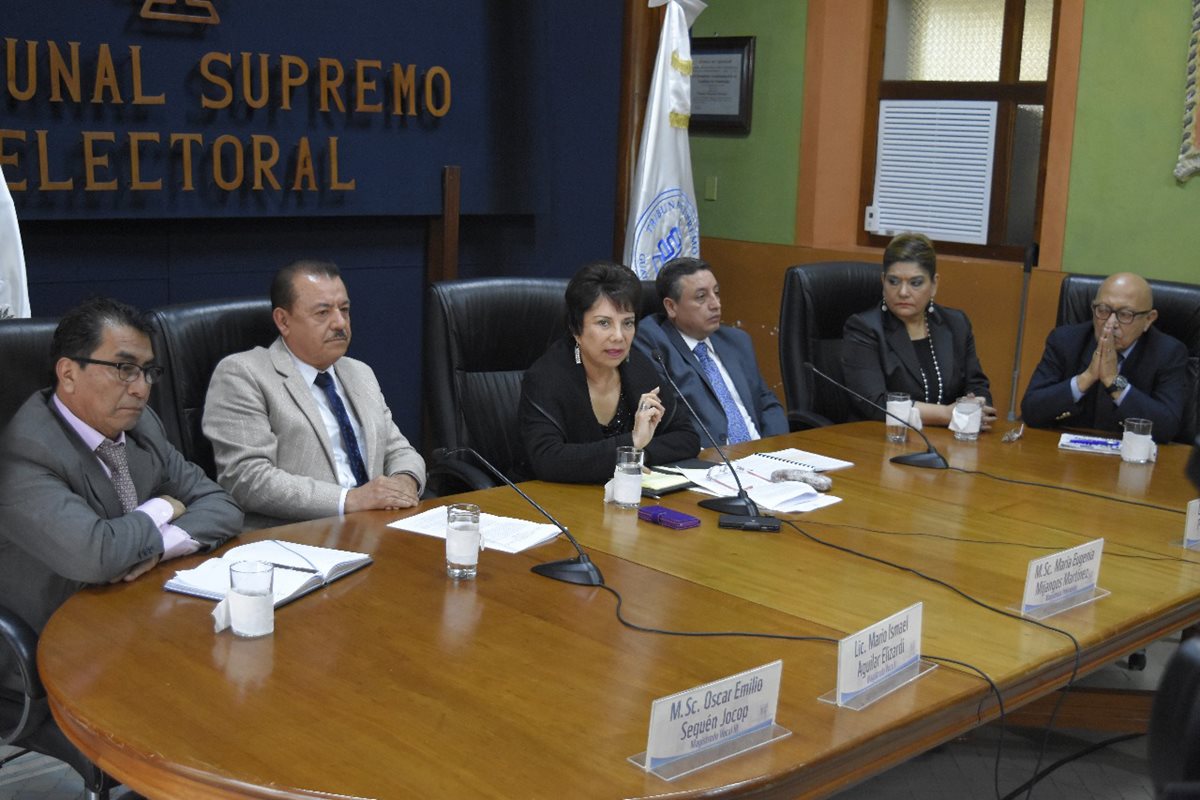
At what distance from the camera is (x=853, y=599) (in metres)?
2.22

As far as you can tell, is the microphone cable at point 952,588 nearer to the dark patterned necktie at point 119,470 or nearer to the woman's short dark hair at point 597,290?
the woman's short dark hair at point 597,290

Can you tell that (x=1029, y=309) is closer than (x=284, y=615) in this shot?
No

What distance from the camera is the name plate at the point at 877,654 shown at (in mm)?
1753

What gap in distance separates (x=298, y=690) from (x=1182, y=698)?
1.07 meters

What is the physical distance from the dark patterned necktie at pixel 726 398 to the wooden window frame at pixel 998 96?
6.69 ft

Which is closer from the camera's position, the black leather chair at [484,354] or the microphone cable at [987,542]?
the microphone cable at [987,542]

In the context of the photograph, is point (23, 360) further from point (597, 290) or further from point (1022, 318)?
point (1022, 318)

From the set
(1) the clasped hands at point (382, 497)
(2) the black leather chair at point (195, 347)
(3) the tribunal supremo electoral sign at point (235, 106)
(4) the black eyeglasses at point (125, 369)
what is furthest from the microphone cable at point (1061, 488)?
(3) the tribunal supremo electoral sign at point (235, 106)

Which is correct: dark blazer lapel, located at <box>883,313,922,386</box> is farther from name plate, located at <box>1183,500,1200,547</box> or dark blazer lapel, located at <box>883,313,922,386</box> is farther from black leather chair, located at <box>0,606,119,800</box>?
black leather chair, located at <box>0,606,119,800</box>

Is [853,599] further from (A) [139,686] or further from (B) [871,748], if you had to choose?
(A) [139,686]

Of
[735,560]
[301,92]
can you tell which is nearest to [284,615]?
[735,560]

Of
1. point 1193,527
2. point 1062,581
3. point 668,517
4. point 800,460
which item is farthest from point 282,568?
point 1193,527

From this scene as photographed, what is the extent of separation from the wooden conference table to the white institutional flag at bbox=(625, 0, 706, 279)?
2.70 meters

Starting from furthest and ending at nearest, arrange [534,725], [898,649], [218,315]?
[218,315], [898,649], [534,725]
